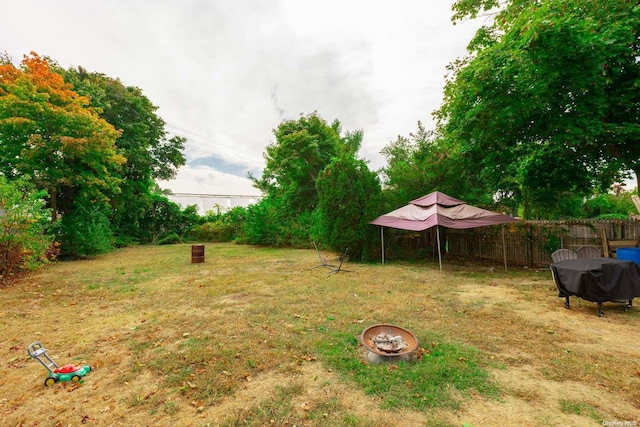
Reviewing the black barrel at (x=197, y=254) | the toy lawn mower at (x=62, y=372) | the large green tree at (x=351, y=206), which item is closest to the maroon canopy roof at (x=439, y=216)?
the large green tree at (x=351, y=206)

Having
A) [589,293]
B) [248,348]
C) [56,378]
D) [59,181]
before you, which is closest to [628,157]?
[589,293]

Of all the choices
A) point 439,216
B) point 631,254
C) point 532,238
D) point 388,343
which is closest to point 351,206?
point 439,216

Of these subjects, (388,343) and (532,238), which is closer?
(388,343)

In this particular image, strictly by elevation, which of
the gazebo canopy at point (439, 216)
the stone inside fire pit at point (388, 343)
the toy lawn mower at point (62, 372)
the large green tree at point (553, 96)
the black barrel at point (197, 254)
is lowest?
the toy lawn mower at point (62, 372)

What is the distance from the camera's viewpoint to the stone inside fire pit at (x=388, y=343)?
294cm

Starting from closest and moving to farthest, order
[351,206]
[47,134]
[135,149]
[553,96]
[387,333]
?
[387,333] → [553,96] → [47,134] → [351,206] → [135,149]

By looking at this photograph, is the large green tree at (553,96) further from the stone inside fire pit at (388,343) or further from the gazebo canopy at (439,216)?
the stone inside fire pit at (388,343)

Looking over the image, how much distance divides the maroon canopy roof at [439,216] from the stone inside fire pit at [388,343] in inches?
201

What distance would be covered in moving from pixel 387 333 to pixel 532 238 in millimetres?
8168

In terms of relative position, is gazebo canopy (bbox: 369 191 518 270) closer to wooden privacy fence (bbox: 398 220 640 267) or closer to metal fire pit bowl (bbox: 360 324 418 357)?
wooden privacy fence (bbox: 398 220 640 267)

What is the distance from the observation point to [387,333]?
3445mm

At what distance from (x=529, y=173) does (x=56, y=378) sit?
448 inches

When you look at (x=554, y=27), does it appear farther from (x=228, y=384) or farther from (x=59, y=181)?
(x=59, y=181)

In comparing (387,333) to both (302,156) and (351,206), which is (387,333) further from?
(302,156)
